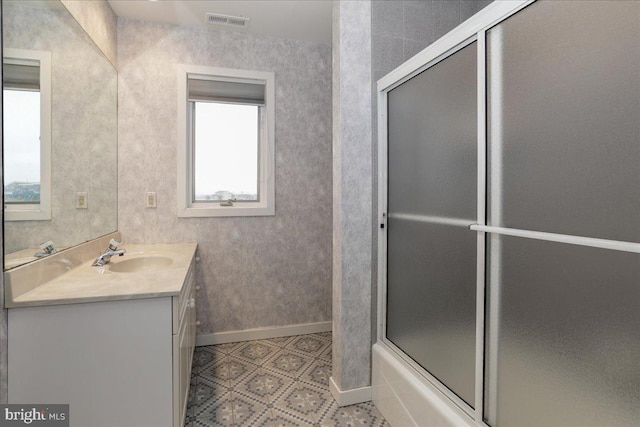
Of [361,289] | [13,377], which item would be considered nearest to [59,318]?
[13,377]

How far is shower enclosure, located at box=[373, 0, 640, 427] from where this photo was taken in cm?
80

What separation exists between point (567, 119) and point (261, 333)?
2566 millimetres

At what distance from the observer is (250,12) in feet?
7.75

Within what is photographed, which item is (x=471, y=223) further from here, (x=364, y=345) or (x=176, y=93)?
(x=176, y=93)

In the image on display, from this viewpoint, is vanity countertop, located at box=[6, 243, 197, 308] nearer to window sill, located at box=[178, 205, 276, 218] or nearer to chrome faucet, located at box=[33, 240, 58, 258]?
chrome faucet, located at box=[33, 240, 58, 258]

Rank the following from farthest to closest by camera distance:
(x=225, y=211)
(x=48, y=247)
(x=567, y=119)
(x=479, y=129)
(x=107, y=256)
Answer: (x=225, y=211) < (x=107, y=256) < (x=48, y=247) < (x=479, y=129) < (x=567, y=119)

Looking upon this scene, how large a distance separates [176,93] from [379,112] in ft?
5.42

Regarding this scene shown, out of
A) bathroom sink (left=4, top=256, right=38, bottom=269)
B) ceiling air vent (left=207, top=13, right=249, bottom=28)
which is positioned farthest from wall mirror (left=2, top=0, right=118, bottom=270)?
ceiling air vent (left=207, top=13, right=249, bottom=28)

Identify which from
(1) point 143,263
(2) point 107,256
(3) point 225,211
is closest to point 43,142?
(2) point 107,256

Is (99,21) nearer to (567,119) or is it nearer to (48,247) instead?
(48,247)

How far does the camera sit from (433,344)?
1476 millimetres

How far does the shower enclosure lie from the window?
143cm

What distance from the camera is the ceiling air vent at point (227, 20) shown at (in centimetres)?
241

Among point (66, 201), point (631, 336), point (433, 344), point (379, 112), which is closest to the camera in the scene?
point (631, 336)
